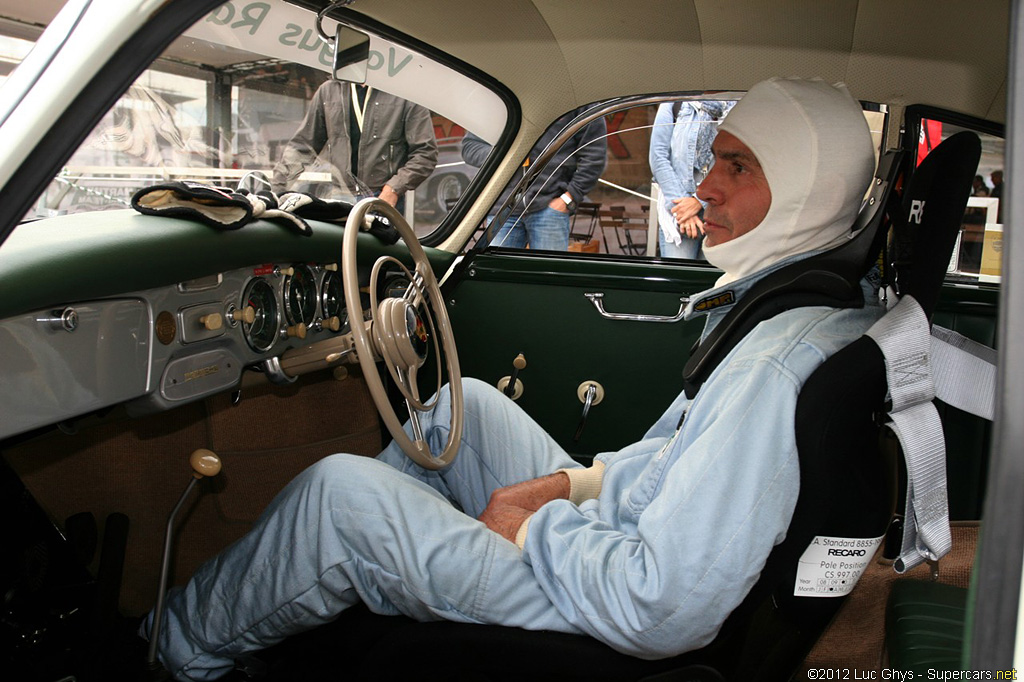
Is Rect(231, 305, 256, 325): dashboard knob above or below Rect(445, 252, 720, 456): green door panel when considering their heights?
above

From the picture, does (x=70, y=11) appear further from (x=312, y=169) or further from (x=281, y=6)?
(x=312, y=169)

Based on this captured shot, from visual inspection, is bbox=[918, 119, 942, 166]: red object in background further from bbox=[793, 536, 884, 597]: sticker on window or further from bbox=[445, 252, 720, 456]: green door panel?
bbox=[793, 536, 884, 597]: sticker on window

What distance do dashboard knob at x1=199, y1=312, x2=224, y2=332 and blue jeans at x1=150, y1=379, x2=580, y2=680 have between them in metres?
0.40

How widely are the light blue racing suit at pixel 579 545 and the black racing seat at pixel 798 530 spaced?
0.10ft

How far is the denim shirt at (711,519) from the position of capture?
116 centimetres

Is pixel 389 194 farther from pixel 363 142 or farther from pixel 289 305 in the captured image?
pixel 289 305

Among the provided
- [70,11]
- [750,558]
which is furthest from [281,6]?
[750,558]

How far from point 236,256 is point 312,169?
0.60 meters

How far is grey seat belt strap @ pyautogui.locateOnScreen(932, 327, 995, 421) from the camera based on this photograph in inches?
47.9

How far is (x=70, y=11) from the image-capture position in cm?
83

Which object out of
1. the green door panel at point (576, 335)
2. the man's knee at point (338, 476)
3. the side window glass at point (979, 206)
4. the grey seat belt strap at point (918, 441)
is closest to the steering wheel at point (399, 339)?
the man's knee at point (338, 476)

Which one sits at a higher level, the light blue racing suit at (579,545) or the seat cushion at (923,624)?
the light blue racing suit at (579,545)

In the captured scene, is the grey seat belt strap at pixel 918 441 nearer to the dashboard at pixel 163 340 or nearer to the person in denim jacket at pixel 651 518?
the person in denim jacket at pixel 651 518

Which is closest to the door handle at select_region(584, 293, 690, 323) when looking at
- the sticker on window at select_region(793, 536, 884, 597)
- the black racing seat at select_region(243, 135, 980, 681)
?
the black racing seat at select_region(243, 135, 980, 681)
